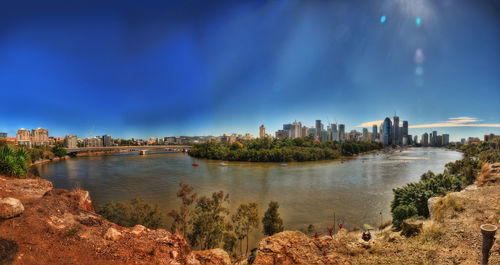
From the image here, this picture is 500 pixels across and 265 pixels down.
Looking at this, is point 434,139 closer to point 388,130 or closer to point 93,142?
point 388,130

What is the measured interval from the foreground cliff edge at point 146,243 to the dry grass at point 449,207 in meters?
0.16

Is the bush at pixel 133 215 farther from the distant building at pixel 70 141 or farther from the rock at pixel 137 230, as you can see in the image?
the distant building at pixel 70 141

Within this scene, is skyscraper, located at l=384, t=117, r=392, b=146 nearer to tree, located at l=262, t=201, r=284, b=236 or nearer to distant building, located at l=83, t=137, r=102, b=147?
tree, located at l=262, t=201, r=284, b=236

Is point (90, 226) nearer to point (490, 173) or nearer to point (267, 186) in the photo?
point (490, 173)

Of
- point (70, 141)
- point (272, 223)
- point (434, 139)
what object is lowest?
point (272, 223)

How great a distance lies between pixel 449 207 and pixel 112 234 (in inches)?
277

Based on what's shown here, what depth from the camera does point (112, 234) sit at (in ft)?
9.40

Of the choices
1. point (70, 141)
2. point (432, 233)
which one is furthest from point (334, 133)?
point (432, 233)

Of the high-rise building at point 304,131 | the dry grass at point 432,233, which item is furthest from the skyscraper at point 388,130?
the dry grass at point 432,233

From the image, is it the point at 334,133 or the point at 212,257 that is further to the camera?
the point at 334,133

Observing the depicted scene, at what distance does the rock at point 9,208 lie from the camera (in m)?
2.56

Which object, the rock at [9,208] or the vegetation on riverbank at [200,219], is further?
the vegetation on riverbank at [200,219]

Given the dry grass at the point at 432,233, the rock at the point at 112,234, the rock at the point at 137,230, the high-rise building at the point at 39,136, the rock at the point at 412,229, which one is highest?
the high-rise building at the point at 39,136

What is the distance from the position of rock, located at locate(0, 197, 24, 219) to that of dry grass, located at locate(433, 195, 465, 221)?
759cm
